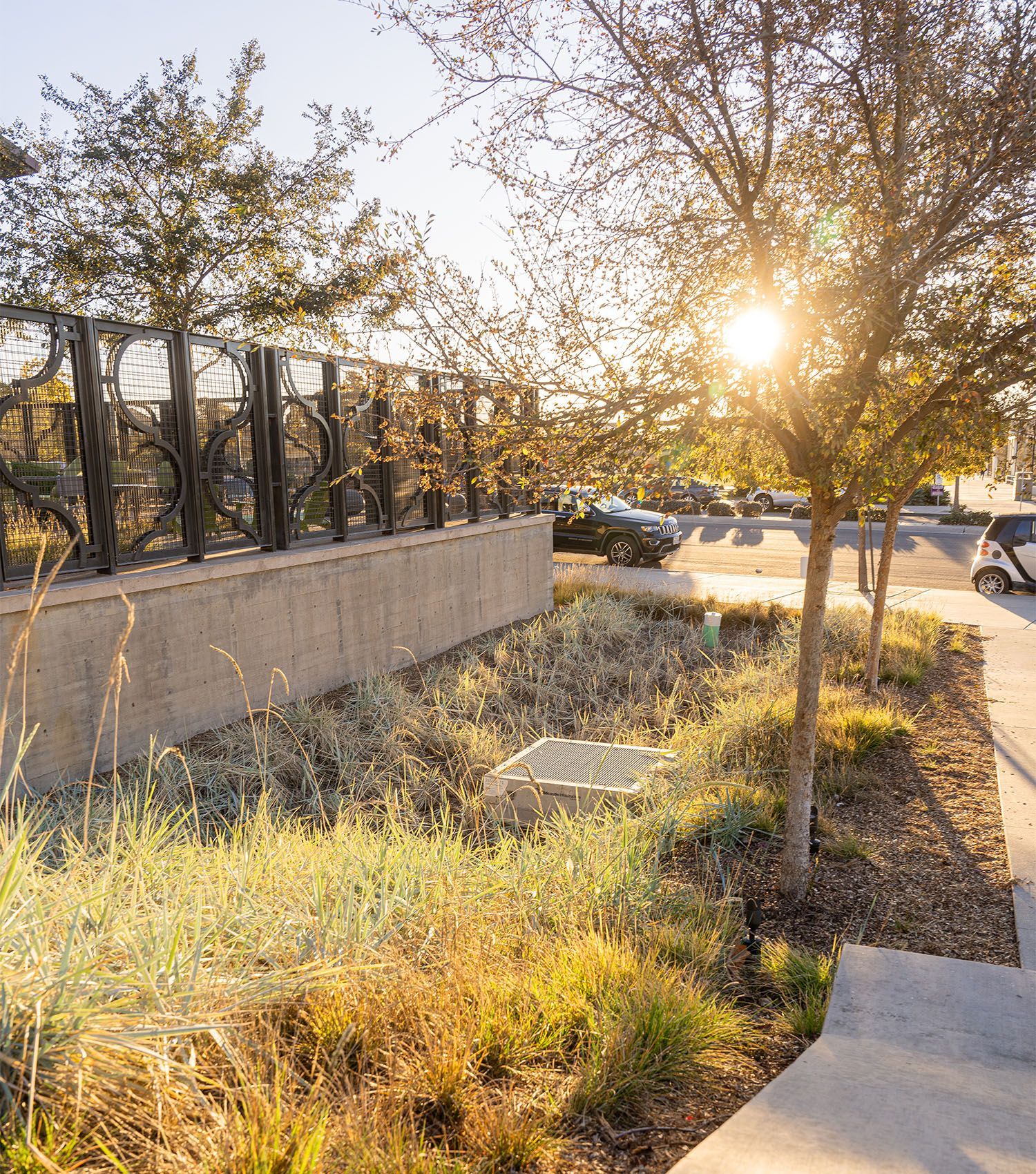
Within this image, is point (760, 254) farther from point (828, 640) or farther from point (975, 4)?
point (828, 640)

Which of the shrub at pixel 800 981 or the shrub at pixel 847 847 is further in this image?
the shrub at pixel 847 847

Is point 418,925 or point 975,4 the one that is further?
point 975,4

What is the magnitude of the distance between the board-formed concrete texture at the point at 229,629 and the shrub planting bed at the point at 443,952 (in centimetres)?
56

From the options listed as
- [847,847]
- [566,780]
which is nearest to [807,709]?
[847,847]

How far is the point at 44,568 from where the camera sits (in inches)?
269

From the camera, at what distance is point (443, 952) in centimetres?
317

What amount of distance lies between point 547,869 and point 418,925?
3.06 ft

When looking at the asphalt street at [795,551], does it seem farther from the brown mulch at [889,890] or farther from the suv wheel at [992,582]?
the brown mulch at [889,890]

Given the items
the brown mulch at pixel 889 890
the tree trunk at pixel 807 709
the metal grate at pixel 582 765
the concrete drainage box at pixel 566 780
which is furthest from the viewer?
the metal grate at pixel 582 765

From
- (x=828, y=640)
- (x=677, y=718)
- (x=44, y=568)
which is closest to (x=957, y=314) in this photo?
(x=677, y=718)

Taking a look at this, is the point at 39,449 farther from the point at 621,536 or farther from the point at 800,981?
the point at 621,536

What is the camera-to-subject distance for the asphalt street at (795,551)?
65.3ft

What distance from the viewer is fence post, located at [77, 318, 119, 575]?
6.79 meters


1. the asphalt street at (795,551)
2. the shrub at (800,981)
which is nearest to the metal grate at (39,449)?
the shrub at (800,981)
